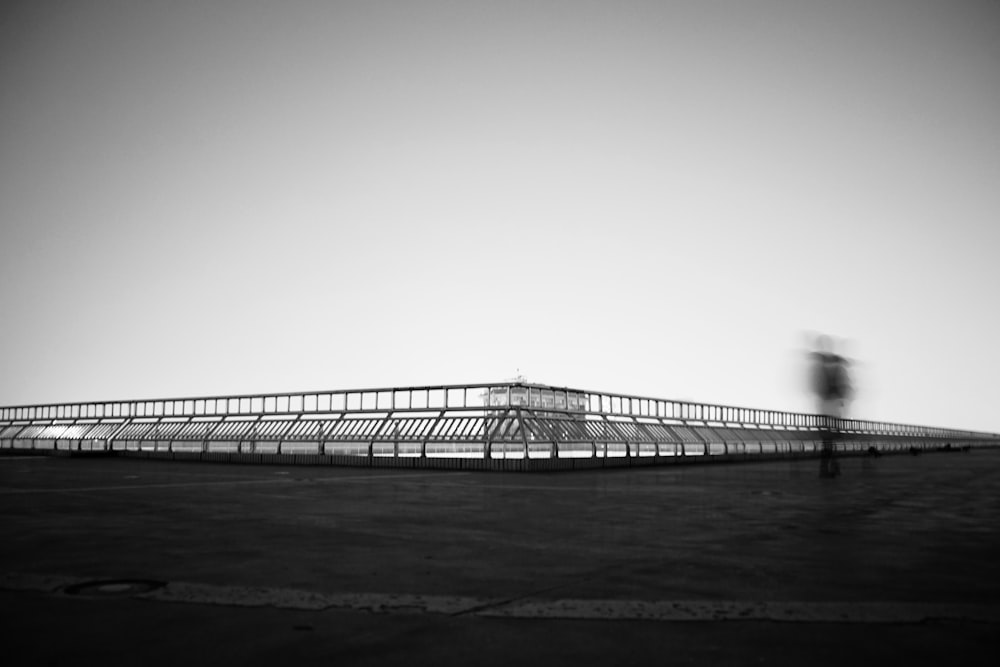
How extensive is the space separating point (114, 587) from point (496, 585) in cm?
197

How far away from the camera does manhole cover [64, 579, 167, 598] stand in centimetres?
357

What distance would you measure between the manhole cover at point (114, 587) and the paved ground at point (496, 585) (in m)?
0.03

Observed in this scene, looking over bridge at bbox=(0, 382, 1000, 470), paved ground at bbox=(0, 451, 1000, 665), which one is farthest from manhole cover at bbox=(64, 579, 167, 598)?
bridge at bbox=(0, 382, 1000, 470)

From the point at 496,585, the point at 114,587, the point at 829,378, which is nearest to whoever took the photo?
the point at 114,587

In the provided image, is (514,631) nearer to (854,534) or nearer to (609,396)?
(854,534)

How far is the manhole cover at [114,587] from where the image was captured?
357 cm

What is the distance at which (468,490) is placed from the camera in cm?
1116

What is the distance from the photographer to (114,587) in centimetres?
373

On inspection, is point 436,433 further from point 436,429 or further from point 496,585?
point 496,585

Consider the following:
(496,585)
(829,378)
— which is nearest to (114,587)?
(496,585)

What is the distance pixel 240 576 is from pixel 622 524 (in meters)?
3.70

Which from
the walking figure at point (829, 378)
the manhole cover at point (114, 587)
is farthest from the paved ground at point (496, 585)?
the walking figure at point (829, 378)

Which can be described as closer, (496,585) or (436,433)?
(496,585)

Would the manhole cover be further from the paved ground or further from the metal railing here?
the metal railing
